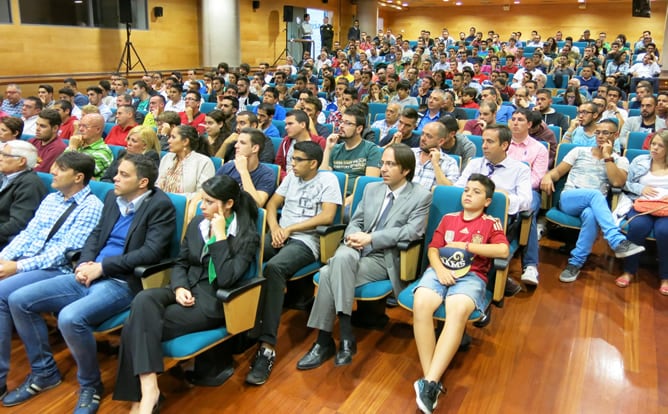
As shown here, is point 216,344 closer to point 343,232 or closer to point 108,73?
point 343,232

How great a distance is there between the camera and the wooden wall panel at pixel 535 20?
17.1 meters

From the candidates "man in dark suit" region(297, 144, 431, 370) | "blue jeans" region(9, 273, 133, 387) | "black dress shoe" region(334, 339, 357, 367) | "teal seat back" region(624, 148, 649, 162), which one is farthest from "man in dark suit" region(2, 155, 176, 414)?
"teal seat back" region(624, 148, 649, 162)

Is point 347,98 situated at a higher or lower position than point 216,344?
higher

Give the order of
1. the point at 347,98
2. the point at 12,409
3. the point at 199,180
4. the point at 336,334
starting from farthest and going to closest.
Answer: the point at 347,98, the point at 199,180, the point at 336,334, the point at 12,409

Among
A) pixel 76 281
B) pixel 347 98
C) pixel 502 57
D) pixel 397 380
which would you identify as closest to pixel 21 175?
pixel 76 281

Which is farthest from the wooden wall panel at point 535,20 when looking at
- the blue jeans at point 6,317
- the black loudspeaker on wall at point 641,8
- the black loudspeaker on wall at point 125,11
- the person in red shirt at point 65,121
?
the blue jeans at point 6,317

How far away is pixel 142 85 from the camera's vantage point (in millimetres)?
6836

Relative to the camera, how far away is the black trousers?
208cm

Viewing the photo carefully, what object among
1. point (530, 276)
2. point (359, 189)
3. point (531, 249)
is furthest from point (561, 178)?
point (359, 189)

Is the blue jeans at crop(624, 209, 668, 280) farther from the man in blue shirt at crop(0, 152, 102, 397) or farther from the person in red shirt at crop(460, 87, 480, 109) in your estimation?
the man in blue shirt at crop(0, 152, 102, 397)

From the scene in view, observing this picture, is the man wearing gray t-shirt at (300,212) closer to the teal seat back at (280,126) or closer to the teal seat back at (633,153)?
the teal seat back at (280,126)

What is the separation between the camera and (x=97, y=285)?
2.40 meters

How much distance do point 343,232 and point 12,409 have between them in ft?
5.64

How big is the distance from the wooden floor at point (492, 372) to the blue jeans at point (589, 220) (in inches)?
15.1
